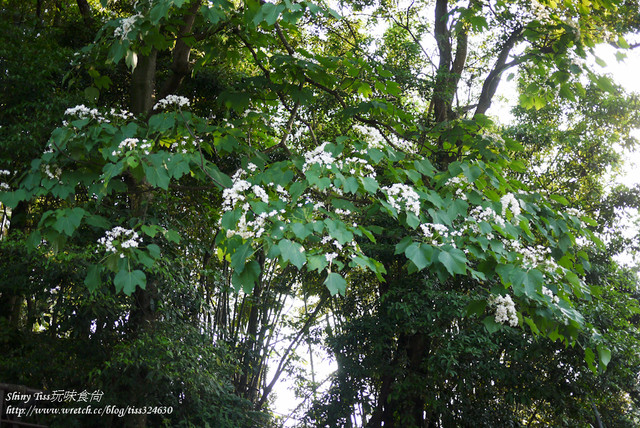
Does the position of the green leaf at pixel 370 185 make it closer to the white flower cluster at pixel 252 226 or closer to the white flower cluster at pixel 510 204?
the white flower cluster at pixel 252 226

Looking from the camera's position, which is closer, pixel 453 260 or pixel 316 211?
pixel 453 260

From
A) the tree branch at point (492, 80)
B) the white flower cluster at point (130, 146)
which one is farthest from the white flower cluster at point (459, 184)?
the tree branch at point (492, 80)

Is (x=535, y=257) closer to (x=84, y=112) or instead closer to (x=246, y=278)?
(x=246, y=278)

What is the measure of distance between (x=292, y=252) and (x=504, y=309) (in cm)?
90

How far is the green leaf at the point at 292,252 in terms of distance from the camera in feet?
5.72

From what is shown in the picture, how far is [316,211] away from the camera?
2234 millimetres

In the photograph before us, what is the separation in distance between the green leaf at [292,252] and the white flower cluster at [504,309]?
2.74ft

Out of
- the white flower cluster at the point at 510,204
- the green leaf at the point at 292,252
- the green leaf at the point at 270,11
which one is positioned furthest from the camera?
the white flower cluster at the point at 510,204

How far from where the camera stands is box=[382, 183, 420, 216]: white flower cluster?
2109 millimetres

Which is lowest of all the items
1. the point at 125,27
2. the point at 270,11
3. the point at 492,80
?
the point at 270,11

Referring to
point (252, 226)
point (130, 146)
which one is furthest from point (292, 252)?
point (130, 146)

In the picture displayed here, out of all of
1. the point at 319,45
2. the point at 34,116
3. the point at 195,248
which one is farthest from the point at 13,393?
the point at 319,45

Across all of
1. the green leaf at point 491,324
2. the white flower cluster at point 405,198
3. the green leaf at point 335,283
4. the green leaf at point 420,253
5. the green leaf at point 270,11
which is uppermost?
the green leaf at point 270,11

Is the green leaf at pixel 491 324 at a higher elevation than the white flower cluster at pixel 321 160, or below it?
below
